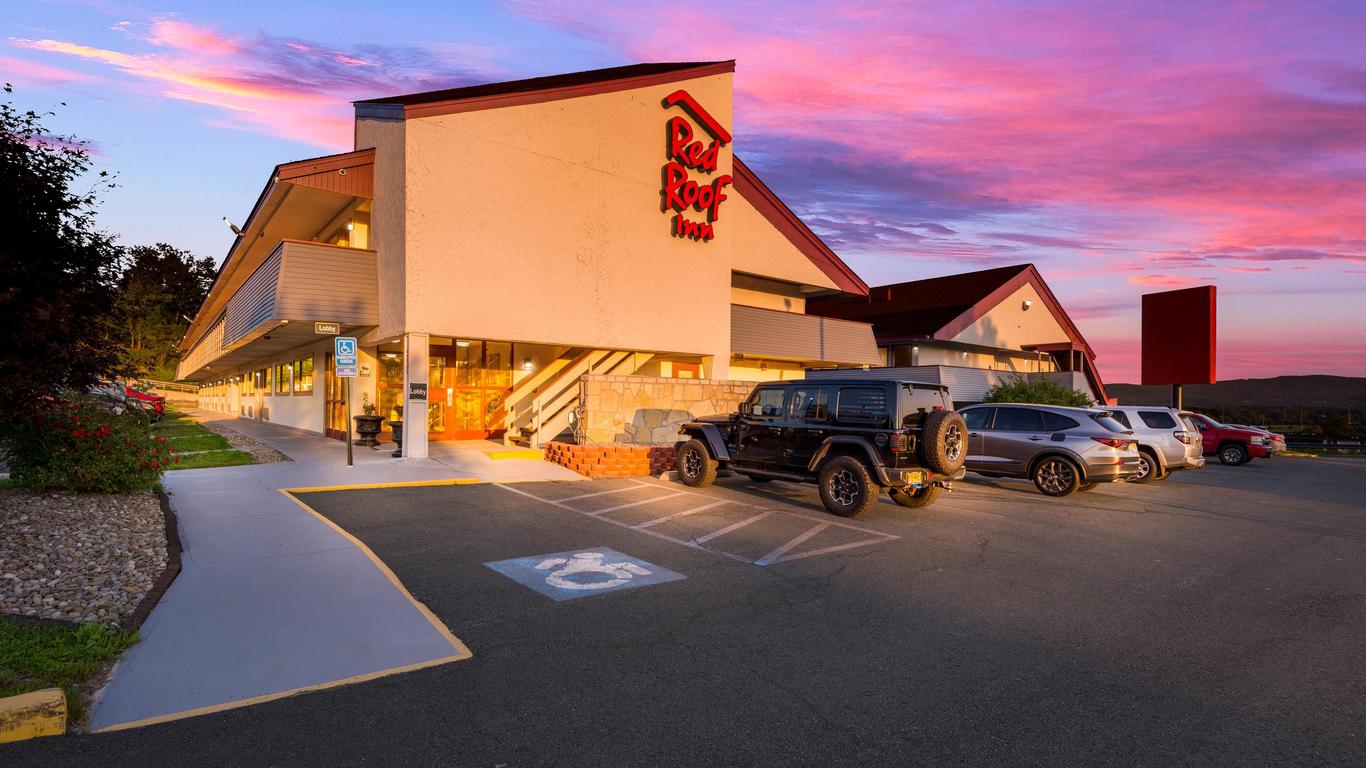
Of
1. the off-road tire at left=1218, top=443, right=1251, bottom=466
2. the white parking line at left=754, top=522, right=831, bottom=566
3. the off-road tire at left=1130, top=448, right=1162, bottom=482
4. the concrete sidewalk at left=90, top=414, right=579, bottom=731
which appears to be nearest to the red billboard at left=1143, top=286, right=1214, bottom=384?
the off-road tire at left=1218, top=443, right=1251, bottom=466

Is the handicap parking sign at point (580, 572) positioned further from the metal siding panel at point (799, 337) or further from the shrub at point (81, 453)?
the metal siding panel at point (799, 337)

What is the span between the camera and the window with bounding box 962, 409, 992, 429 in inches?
609

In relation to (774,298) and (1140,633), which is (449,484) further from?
(774,298)

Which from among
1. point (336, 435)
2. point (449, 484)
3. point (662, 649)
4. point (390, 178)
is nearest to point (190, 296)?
point (336, 435)

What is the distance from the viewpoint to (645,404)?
58.7ft

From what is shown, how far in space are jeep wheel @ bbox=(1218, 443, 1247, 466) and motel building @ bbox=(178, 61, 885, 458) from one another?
43.0ft

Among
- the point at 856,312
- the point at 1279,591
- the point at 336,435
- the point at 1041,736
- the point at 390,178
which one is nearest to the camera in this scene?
the point at 1041,736

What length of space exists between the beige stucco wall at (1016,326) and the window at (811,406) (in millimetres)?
22760

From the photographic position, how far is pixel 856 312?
37875mm

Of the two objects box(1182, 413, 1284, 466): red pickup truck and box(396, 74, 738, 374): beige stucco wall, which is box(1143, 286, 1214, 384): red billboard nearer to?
box(1182, 413, 1284, 466): red pickup truck

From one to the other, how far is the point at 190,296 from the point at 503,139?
245 ft

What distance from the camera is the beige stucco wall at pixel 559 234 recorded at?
51.0ft

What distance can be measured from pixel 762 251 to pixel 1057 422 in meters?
13.1

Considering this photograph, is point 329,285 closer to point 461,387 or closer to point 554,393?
point 461,387
